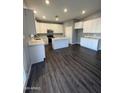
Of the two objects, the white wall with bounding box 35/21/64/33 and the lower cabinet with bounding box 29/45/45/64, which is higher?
the white wall with bounding box 35/21/64/33

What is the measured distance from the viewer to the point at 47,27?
9.13 metres

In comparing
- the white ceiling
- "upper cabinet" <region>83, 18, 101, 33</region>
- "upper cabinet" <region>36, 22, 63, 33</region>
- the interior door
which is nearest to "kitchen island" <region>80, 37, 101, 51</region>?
"upper cabinet" <region>83, 18, 101, 33</region>

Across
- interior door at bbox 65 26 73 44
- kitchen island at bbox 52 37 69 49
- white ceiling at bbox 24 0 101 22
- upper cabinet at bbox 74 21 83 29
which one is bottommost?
kitchen island at bbox 52 37 69 49

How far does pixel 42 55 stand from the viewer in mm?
3975

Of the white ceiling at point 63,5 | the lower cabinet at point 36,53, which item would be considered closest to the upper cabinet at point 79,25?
the white ceiling at point 63,5

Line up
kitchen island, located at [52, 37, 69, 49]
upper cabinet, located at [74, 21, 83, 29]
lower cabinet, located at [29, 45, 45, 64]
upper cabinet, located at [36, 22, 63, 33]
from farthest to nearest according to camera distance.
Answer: upper cabinet, located at [36, 22, 63, 33], upper cabinet, located at [74, 21, 83, 29], kitchen island, located at [52, 37, 69, 49], lower cabinet, located at [29, 45, 45, 64]

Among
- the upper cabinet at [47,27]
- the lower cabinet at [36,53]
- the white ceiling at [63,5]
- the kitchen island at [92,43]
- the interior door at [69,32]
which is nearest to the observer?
the lower cabinet at [36,53]

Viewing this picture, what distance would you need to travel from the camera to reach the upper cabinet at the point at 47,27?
338 inches

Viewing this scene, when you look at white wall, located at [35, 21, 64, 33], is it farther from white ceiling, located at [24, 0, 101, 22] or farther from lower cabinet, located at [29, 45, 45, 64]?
lower cabinet, located at [29, 45, 45, 64]

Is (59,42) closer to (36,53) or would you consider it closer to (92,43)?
(92,43)

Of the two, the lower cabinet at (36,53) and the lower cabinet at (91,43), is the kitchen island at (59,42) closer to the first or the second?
the lower cabinet at (91,43)

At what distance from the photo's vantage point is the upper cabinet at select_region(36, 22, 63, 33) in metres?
8.57

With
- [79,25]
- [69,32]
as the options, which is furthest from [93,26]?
[69,32]
